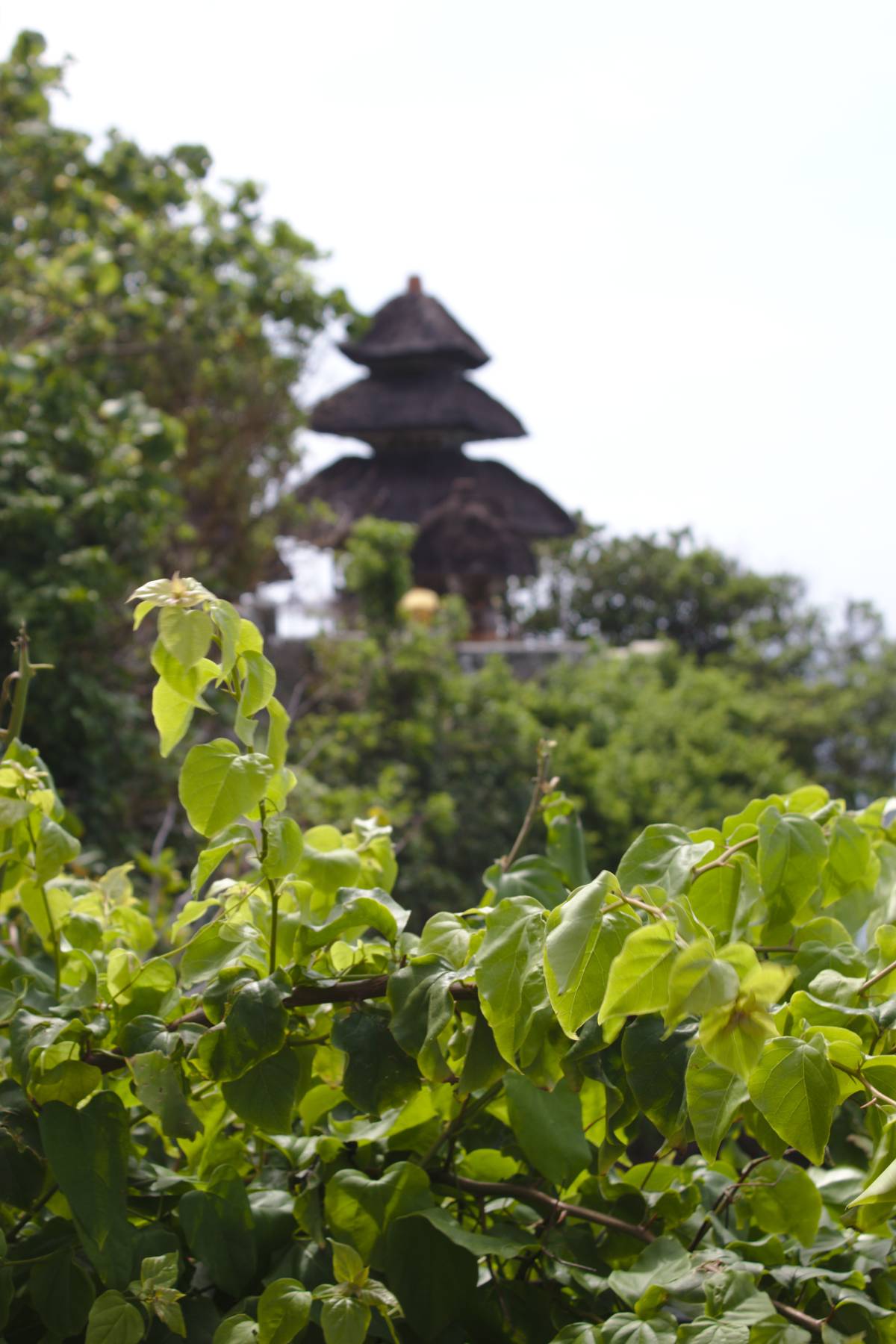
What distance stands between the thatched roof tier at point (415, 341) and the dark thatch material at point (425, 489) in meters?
1.07

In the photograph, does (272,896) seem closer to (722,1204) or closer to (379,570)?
(722,1204)

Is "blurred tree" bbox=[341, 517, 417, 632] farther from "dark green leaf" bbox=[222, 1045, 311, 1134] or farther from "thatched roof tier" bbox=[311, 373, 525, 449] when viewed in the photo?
"dark green leaf" bbox=[222, 1045, 311, 1134]

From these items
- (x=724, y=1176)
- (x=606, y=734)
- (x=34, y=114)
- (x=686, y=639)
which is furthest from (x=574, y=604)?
(x=724, y=1176)

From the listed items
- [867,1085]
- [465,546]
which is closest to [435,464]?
[465,546]

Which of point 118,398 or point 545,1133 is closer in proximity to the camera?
point 545,1133

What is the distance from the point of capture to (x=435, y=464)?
1361cm

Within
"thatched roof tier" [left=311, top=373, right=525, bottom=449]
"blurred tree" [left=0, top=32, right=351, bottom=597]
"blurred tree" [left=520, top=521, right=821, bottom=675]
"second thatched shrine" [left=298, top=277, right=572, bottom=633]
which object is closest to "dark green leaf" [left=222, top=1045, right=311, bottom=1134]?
"blurred tree" [left=0, top=32, right=351, bottom=597]

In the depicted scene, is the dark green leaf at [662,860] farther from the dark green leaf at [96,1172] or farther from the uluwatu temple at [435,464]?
the uluwatu temple at [435,464]

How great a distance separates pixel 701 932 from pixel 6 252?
Result: 6340 millimetres

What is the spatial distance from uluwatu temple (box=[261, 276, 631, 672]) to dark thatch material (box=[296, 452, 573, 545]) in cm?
1

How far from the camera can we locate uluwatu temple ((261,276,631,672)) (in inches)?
487

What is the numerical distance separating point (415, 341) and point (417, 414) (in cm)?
90

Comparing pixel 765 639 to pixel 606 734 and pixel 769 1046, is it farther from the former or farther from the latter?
pixel 769 1046

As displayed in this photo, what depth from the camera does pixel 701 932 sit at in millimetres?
542
